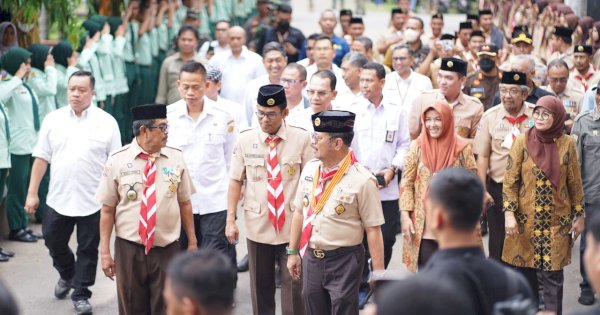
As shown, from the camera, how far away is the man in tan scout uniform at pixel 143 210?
23.6 feet

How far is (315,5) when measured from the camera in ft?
120

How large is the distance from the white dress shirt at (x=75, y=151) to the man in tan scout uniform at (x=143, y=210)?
1.30 m

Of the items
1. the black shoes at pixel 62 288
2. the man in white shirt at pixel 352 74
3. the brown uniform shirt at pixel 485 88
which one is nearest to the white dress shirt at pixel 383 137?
the man in white shirt at pixel 352 74

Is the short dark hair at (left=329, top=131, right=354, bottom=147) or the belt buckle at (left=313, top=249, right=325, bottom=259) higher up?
the short dark hair at (left=329, top=131, right=354, bottom=147)

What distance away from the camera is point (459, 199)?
14.7 feet

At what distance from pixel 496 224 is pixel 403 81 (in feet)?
8.25

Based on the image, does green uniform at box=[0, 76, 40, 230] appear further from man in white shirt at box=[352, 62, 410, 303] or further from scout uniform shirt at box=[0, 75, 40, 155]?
man in white shirt at box=[352, 62, 410, 303]

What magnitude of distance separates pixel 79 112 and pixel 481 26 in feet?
34.3

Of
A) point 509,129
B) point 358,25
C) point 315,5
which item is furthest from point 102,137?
point 315,5

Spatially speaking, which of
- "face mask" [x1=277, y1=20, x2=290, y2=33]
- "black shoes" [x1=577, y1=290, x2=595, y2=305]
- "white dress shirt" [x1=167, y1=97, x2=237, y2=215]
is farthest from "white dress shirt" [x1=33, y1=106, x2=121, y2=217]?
"face mask" [x1=277, y1=20, x2=290, y2=33]

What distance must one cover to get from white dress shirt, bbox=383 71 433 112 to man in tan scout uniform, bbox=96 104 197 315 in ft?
12.2

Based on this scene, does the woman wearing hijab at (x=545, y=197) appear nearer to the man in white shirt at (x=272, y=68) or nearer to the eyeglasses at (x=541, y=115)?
the eyeglasses at (x=541, y=115)

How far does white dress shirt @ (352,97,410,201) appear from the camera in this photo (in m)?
8.82

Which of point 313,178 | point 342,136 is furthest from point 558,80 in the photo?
point 313,178
